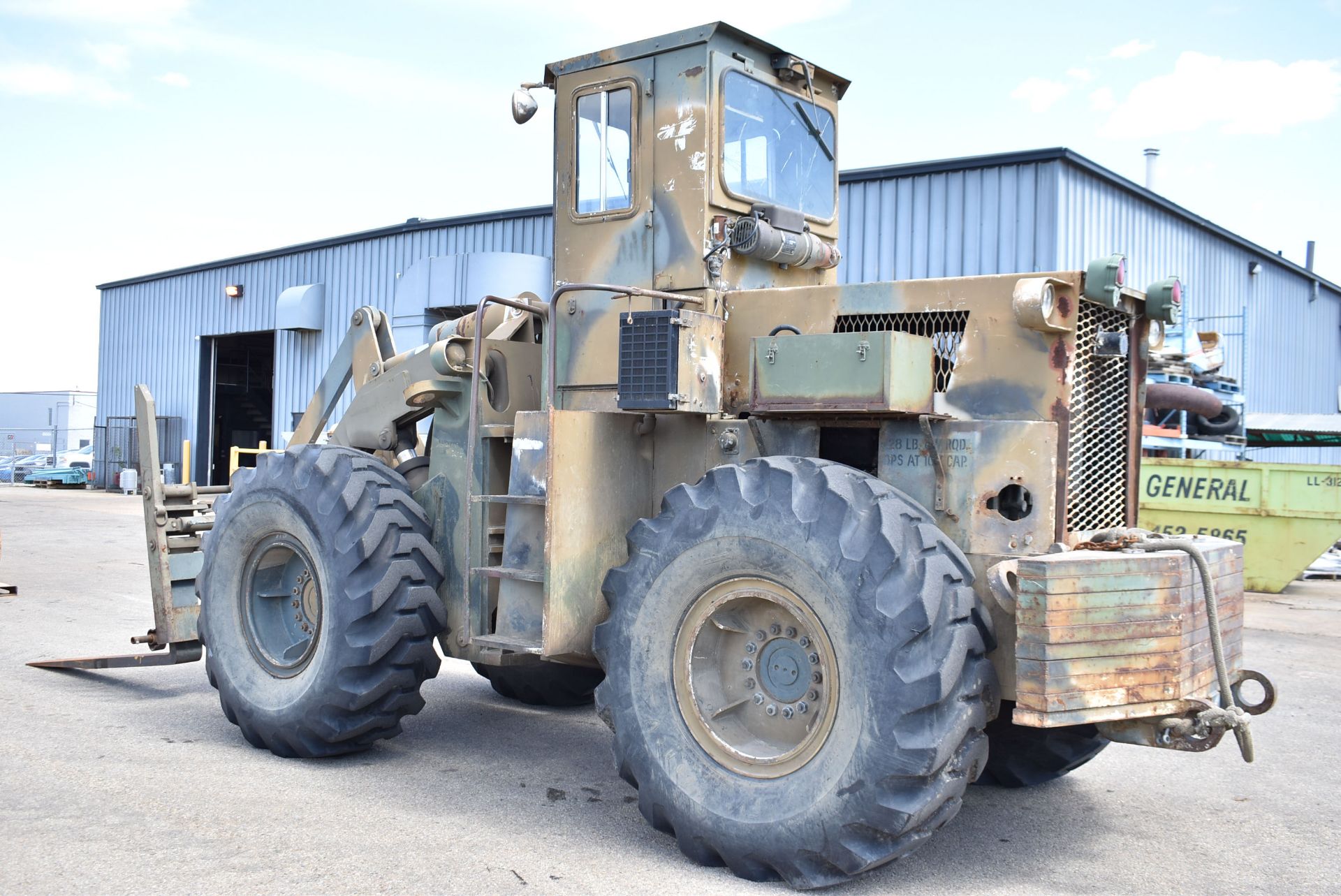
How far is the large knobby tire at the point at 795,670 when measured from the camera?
403cm

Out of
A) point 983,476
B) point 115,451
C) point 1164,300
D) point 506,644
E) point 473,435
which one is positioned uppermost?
point 1164,300

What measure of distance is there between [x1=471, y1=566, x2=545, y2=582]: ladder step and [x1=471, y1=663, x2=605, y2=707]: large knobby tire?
1.68m

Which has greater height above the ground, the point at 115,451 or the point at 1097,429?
the point at 1097,429

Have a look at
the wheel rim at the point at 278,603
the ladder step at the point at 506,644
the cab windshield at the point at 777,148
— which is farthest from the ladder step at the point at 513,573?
the cab windshield at the point at 777,148

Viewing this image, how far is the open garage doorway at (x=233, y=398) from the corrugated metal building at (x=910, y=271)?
0.11 m

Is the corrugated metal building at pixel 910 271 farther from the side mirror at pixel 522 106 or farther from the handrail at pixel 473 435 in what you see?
the handrail at pixel 473 435

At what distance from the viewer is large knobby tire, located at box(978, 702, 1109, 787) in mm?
5445

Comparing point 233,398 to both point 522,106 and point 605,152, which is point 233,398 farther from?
point 605,152

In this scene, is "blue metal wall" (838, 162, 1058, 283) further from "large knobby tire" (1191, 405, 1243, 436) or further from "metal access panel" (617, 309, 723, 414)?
"metal access panel" (617, 309, 723, 414)

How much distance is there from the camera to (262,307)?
32.6 m

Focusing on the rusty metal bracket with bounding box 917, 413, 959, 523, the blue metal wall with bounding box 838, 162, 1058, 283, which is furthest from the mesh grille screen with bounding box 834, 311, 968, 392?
the blue metal wall with bounding box 838, 162, 1058, 283

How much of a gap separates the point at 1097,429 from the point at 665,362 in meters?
1.87

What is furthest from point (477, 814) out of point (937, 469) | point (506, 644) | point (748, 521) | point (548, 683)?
point (937, 469)

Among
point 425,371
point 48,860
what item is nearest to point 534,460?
point 425,371
